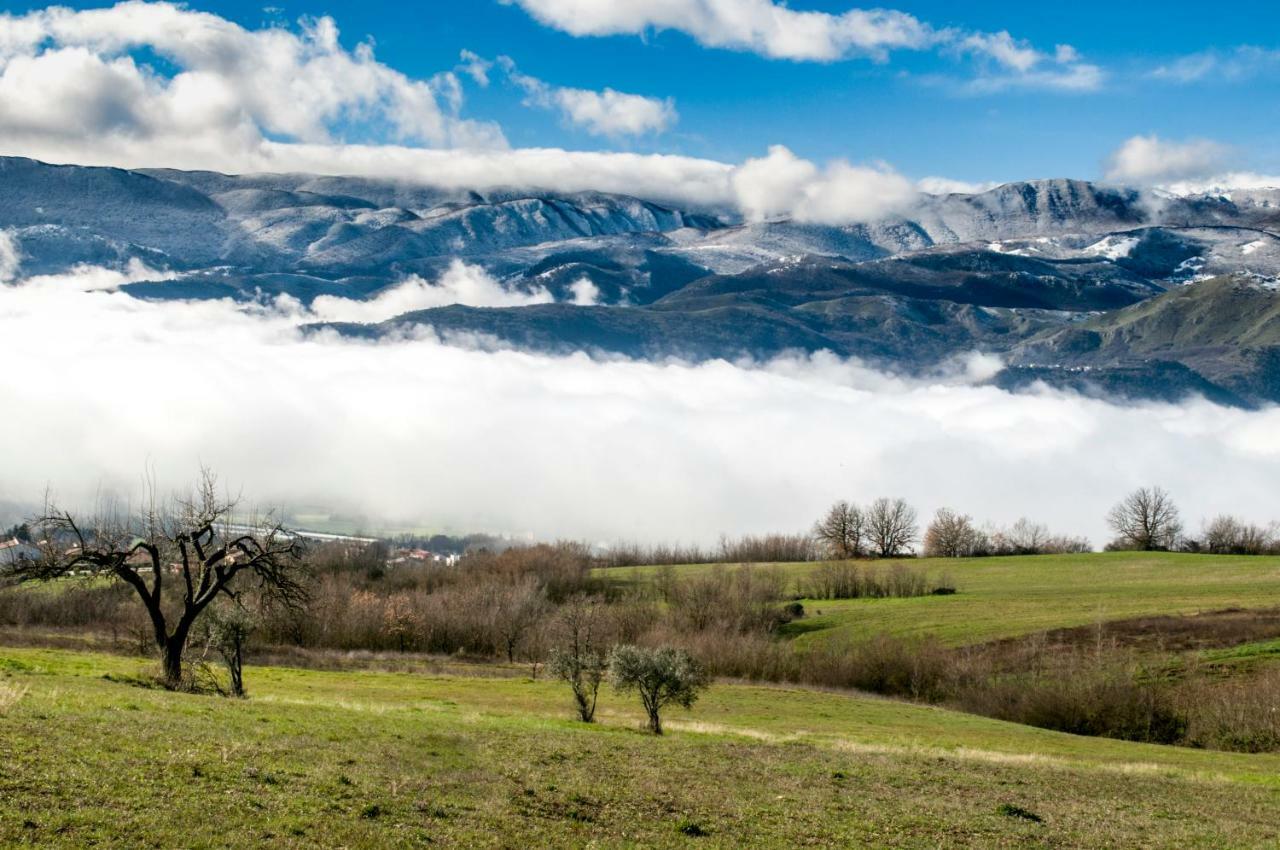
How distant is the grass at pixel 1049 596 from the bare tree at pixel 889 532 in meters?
13.7

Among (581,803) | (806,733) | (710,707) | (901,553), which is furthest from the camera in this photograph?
(901,553)

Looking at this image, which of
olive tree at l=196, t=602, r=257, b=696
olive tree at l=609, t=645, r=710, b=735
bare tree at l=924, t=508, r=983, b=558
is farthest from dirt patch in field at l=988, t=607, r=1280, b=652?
bare tree at l=924, t=508, r=983, b=558

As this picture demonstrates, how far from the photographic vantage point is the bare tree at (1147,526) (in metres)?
186

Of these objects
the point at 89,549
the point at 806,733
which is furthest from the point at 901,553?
the point at 89,549

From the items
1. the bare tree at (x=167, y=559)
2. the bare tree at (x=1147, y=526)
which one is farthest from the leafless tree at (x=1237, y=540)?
the bare tree at (x=167, y=559)

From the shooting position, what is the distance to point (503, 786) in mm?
27172

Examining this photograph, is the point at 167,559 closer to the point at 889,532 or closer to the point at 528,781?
the point at 528,781

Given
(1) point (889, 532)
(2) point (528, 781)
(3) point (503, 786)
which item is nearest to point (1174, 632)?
(1) point (889, 532)

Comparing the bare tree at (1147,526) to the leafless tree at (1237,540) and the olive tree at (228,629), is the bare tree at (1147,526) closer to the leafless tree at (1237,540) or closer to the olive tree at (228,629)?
the leafless tree at (1237,540)

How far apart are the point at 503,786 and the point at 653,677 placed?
82.0 ft

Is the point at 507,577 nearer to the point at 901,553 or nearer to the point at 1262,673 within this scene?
the point at 901,553

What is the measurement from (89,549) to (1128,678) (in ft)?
226

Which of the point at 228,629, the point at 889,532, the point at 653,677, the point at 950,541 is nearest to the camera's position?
the point at 653,677

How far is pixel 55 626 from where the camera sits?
121000mm
